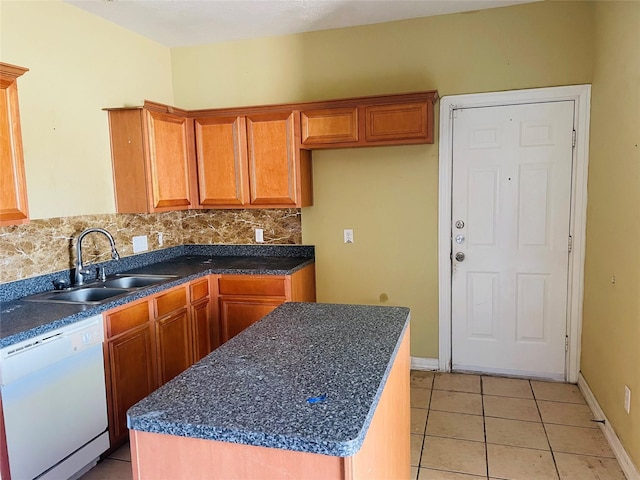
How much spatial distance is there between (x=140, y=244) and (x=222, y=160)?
35.3 inches

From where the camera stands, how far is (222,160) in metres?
3.55

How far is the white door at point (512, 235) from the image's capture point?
3.22 metres

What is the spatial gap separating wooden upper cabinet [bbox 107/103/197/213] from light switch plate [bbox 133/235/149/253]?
0.94ft

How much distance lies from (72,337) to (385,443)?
1.58 m

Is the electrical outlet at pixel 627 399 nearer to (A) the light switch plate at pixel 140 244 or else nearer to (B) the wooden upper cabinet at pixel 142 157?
(B) the wooden upper cabinet at pixel 142 157

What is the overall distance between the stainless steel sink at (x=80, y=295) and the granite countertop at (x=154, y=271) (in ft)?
0.23

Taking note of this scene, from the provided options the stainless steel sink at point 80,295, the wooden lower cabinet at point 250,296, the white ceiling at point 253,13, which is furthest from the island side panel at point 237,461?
the white ceiling at point 253,13

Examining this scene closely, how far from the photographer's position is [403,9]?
3193 mm

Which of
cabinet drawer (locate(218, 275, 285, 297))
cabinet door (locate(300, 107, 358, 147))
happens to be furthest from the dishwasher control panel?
cabinet door (locate(300, 107, 358, 147))

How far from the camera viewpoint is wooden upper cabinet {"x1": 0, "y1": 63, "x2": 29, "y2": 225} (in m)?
2.12

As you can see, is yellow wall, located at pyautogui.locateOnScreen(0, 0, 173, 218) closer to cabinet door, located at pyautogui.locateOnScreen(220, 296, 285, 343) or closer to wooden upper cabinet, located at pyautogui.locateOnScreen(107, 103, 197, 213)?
wooden upper cabinet, located at pyautogui.locateOnScreen(107, 103, 197, 213)

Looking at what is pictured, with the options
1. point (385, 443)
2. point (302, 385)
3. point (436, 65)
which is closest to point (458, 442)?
point (385, 443)

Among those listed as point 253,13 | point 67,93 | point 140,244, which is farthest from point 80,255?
point 253,13

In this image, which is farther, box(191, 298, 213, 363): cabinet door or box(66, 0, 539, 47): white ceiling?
box(191, 298, 213, 363): cabinet door
